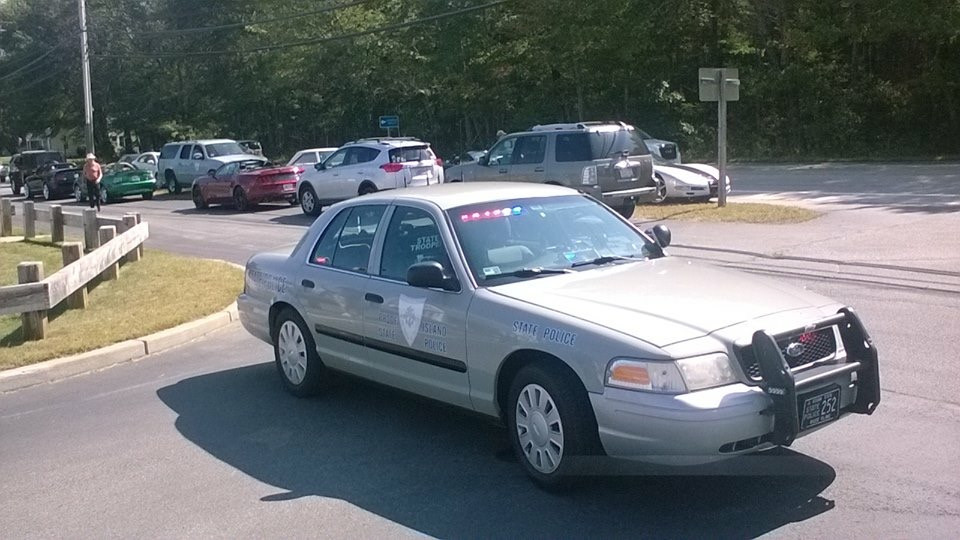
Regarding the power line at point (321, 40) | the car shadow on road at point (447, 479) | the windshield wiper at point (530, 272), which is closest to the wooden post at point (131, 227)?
the car shadow on road at point (447, 479)

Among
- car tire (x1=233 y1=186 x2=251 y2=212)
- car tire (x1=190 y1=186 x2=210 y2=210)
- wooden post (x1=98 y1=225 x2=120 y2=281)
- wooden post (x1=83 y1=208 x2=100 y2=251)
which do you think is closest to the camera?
wooden post (x1=98 y1=225 x2=120 y2=281)

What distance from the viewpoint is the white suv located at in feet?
79.0

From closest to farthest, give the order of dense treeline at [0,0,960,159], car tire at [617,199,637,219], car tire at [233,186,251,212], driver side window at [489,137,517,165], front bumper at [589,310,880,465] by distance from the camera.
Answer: front bumper at [589,310,880,465], car tire at [617,199,637,219], driver side window at [489,137,517,165], car tire at [233,186,251,212], dense treeline at [0,0,960,159]

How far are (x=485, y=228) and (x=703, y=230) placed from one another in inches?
466

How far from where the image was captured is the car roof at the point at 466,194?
6.92 metres

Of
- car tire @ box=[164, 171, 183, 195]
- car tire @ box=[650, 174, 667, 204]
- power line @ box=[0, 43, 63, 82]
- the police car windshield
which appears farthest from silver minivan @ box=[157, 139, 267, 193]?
power line @ box=[0, 43, 63, 82]

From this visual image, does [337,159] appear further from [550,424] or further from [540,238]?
[550,424]

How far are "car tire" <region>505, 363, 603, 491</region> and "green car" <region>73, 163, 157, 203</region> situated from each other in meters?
33.5

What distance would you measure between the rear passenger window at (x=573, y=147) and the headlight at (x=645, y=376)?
577 inches

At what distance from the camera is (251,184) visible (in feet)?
92.3

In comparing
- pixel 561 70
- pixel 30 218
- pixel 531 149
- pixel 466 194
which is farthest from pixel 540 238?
pixel 561 70

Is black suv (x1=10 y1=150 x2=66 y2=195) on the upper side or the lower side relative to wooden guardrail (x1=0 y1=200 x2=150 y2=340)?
upper

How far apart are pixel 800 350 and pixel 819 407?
1.00 feet

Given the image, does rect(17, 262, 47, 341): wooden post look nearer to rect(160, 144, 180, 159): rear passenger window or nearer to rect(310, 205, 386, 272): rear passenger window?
rect(310, 205, 386, 272): rear passenger window
